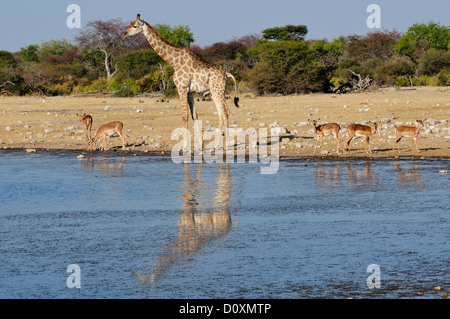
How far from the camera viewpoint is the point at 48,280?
6926mm

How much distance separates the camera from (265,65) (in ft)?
129

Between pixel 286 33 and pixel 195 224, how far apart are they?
62368 mm

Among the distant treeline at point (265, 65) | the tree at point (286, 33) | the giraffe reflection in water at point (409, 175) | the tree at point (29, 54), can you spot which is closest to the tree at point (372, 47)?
the distant treeline at point (265, 65)

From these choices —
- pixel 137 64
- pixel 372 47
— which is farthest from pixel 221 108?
pixel 372 47

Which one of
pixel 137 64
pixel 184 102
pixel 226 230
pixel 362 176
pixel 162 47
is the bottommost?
pixel 226 230

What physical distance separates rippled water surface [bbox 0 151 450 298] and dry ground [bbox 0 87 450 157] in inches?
121

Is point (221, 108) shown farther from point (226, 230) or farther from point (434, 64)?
point (434, 64)

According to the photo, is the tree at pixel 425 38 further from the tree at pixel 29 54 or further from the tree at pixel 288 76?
the tree at pixel 29 54

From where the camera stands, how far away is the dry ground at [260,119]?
18.2 metres

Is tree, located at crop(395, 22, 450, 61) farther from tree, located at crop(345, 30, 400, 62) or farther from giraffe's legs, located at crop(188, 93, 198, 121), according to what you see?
giraffe's legs, located at crop(188, 93, 198, 121)

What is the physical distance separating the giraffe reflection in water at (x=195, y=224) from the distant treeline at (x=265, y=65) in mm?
24772

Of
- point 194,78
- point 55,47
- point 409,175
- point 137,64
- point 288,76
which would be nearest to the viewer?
Answer: point 409,175
